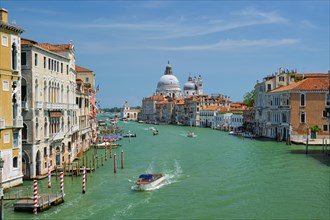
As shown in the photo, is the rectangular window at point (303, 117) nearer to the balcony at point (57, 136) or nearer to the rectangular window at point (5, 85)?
the balcony at point (57, 136)

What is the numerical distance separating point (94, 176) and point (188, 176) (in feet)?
13.7

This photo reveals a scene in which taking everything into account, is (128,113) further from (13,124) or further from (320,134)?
(13,124)

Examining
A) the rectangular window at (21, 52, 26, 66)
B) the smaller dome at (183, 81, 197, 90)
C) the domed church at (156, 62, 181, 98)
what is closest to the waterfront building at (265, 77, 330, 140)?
the rectangular window at (21, 52, 26, 66)

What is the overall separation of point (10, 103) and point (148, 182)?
5.83 m

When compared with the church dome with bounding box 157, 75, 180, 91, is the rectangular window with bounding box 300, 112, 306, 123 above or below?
below

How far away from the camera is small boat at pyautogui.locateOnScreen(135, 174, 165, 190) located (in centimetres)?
1750

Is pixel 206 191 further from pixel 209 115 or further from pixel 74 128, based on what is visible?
→ pixel 209 115

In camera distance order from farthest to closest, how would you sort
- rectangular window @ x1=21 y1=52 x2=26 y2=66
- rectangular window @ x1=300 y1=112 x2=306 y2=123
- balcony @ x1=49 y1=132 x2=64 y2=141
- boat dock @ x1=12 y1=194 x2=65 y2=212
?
rectangular window @ x1=300 y1=112 x2=306 y2=123
balcony @ x1=49 y1=132 x2=64 y2=141
rectangular window @ x1=21 y1=52 x2=26 y2=66
boat dock @ x1=12 y1=194 x2=65 y2=212

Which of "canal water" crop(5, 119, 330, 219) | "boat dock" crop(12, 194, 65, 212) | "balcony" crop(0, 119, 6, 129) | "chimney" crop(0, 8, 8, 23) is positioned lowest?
"canal water" crop(5, 119, 330, 219)

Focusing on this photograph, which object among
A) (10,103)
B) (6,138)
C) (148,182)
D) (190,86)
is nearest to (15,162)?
(6,138)

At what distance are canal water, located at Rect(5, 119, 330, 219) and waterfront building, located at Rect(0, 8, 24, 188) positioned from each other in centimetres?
83

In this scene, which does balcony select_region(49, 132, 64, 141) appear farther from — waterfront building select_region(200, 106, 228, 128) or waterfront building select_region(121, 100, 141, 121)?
waterfront building select_region(121, 100, 141, 121)

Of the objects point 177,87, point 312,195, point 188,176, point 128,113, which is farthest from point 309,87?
point 128,113

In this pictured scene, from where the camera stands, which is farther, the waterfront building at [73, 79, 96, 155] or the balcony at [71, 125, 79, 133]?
the waterfront building at [73, 79, 96, 155]
